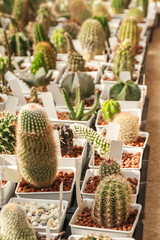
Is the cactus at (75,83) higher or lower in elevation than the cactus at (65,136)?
higher

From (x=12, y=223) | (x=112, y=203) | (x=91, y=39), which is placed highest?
(x=91, y=39)

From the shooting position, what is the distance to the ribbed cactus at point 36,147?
80.7 inches

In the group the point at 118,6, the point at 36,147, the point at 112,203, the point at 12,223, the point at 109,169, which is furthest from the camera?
the point at 118,6

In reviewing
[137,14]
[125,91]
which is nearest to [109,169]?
[125,91]

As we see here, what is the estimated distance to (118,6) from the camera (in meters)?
5.88

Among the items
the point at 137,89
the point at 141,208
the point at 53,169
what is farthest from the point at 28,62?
the point at 141,208

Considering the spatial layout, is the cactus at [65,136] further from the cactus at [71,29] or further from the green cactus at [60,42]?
the cactus at [71,29]

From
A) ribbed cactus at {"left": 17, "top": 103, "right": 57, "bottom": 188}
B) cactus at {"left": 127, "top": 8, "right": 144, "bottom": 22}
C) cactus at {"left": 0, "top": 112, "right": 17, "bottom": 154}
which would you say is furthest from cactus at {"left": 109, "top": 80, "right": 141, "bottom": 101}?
cactus at {"left": 127, "top": 8, "right": 144, "bottom": 22}

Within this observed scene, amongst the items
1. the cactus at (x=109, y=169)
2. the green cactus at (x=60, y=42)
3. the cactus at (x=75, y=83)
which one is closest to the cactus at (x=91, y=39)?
the green cactus at (x=60, y=42)

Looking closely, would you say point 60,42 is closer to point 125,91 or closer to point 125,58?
point 125,58

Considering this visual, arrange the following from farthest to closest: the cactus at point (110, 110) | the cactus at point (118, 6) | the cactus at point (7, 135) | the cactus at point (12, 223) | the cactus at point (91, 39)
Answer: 1. the cactus at point (118, 6)
2. the cactus at point (91, 39)
3. the cactus at point (110, 110)
4. the cactus at point (7, 135)
5. the cactus at point (12, 223)

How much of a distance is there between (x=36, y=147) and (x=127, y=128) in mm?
813

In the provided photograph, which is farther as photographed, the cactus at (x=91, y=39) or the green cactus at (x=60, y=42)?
the green cactus at (x=60, y=42)

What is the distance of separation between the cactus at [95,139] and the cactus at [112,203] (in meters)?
0.53
